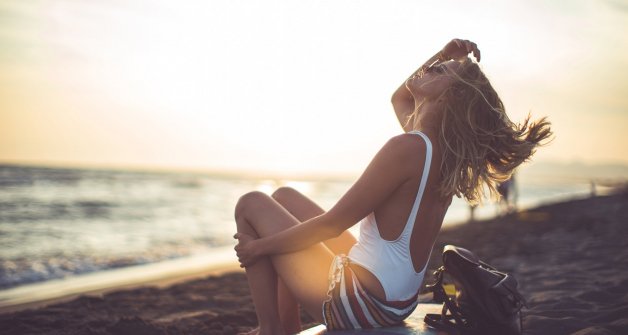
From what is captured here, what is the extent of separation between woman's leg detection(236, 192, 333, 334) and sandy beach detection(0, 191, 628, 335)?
1477 millimetres

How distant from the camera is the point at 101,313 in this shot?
4500 millimetres

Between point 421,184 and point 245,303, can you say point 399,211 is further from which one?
point 245,303

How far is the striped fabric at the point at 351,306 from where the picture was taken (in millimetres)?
2350

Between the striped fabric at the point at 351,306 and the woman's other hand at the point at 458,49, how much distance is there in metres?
1.43

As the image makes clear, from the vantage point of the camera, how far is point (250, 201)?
106 inches

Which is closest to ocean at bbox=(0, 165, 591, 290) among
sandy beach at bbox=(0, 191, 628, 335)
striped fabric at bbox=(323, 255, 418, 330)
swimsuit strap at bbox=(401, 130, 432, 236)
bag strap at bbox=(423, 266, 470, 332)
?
sandy beach at bbox=(0, 191, 628, 335)

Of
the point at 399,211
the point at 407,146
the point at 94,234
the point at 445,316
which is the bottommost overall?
the point at 94,234

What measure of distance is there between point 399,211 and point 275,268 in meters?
0.77

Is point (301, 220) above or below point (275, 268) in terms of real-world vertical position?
above

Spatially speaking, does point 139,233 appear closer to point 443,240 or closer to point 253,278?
point 443,240

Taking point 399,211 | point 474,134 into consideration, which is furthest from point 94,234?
point 474,134

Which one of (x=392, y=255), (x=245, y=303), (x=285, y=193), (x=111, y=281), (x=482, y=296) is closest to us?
(x=482, y=296)

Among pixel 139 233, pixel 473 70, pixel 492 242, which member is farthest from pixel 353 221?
pixel 139 233

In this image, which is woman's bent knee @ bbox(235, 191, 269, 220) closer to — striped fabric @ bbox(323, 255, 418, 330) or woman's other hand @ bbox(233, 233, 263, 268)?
woman's other hand @ bbox(233, 233, 263, 268)
